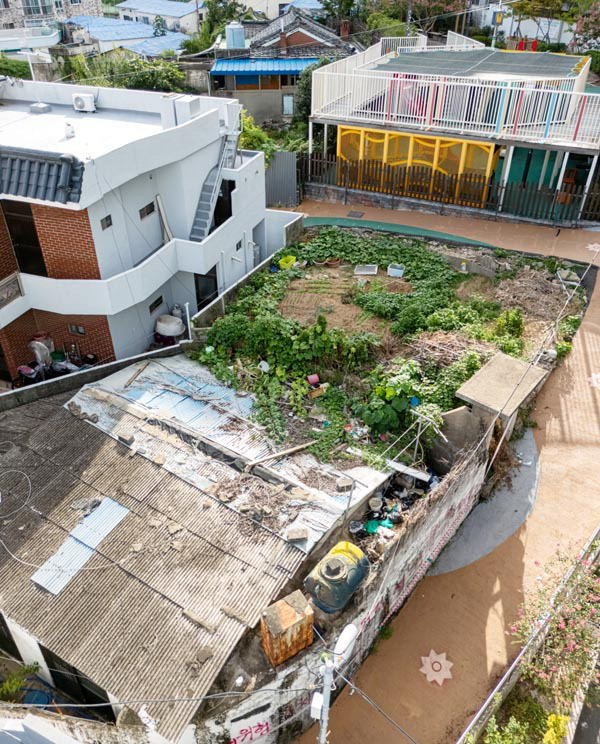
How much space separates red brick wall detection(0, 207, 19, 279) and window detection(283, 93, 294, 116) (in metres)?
26.9

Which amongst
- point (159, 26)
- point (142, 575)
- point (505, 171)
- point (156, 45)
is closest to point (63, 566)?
point (142, 575)

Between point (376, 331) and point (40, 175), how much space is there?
987 cm

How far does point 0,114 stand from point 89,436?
1322 centimetres

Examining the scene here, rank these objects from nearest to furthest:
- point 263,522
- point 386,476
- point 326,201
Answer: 1. point 263,522
2. point 386,476
3. point 326,201

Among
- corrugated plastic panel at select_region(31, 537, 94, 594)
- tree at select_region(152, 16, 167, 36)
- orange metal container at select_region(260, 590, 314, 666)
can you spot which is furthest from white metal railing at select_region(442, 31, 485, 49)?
orange metal container at select_region(260, 590, 314, 666)

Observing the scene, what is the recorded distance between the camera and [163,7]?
229ft

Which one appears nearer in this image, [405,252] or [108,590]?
[108,590]

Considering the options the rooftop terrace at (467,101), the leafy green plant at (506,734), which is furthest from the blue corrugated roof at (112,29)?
the leafy green plant at (506,734)

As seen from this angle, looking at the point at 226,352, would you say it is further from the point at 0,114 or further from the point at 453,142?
the point at 453,142

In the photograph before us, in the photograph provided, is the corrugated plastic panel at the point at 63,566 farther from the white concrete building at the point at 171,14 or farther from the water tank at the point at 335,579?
the white concrete building at the point at 171,14

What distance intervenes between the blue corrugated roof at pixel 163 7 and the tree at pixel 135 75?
29730mm

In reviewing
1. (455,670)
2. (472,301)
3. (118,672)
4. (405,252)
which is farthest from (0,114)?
(455,670)

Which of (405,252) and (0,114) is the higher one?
(0,114)

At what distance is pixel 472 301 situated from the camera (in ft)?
62.8
